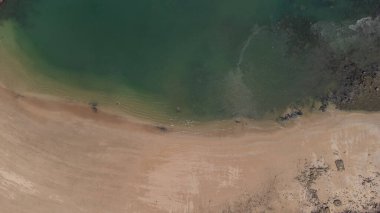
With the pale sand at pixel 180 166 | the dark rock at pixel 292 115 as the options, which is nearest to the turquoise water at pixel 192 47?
the dark rock at pixel 292 115

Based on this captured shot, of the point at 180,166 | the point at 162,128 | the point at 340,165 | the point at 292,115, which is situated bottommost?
the point at 180,166

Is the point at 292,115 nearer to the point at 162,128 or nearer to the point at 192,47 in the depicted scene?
the point at 192,47

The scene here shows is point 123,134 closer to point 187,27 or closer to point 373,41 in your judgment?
point 187,27

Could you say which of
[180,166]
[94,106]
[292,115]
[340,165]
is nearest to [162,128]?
[180,166]

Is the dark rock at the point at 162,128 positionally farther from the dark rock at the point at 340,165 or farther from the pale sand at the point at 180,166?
the dark rock at the point at 340,165

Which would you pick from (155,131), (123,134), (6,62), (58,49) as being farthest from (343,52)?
(6,62)
